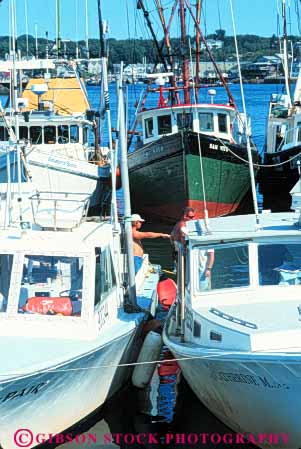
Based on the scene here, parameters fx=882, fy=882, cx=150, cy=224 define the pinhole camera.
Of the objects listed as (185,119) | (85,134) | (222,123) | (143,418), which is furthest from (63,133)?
(143,418)

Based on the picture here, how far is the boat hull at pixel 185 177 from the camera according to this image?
26812mm

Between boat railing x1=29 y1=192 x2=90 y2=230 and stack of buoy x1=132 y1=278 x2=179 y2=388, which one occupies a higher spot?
boat railing x1=29 y1=192 x2=90 y2=230

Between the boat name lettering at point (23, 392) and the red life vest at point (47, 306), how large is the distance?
108cm

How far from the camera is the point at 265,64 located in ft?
553

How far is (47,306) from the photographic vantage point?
10.5m

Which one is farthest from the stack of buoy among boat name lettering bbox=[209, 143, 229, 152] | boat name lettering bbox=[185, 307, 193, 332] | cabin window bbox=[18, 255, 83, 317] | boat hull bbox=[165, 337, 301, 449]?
boat name lettering bbox=[209, 143, 229, 152]

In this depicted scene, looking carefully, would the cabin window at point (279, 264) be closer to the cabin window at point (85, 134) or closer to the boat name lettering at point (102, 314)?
the boat name lettering at point (102, 314)

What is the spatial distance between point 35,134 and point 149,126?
3835mm

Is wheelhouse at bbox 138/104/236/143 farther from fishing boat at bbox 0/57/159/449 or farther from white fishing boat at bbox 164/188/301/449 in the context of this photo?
white fishing boat at bbox 164/188/301/449

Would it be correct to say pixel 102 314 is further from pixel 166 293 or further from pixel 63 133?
pixel 63 133

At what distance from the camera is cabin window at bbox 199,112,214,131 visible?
93.7ft

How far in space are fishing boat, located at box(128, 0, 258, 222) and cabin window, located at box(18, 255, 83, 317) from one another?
15639 millimetres

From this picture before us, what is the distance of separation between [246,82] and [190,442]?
16067 centimetres

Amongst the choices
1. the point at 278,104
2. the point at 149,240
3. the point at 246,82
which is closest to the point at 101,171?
the point at 149,240
